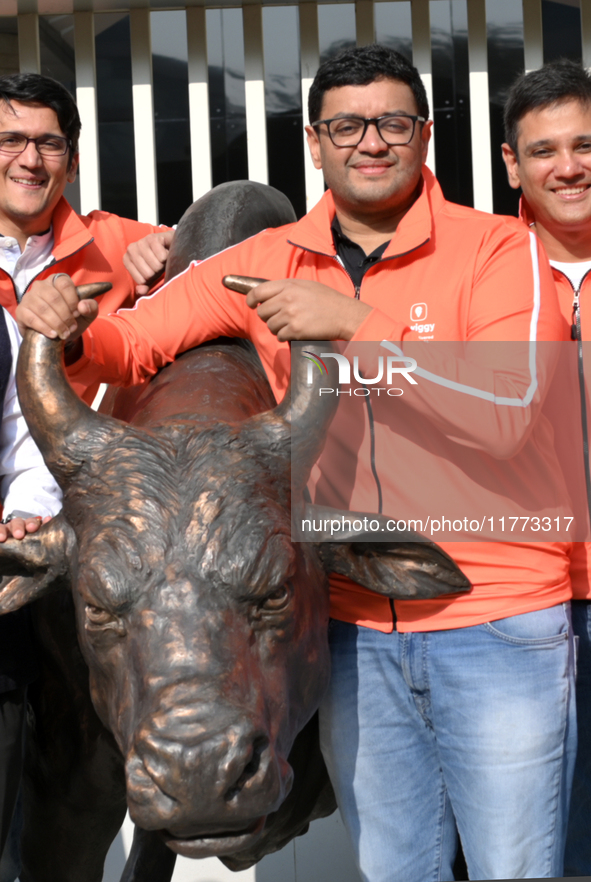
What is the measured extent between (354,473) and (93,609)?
923 millimetres

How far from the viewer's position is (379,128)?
3104mm

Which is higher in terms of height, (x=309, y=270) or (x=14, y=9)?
(x=14, y=9)

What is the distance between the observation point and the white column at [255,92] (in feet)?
24.0

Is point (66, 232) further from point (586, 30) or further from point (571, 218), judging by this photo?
point (586, 30)

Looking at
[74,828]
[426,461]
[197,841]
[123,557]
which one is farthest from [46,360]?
[74,828]

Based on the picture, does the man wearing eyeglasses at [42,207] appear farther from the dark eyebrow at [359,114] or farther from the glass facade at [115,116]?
the glass facade at [115,116]

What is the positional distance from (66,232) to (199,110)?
3.91 metres

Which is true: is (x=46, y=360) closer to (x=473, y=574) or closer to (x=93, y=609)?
(x=93, y=609)

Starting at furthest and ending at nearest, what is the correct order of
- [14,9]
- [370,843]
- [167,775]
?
[14,9] < [370,843] < [167,775]

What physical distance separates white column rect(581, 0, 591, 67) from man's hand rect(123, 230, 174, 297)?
4.43 metres

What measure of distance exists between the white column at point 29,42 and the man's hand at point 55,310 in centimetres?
511

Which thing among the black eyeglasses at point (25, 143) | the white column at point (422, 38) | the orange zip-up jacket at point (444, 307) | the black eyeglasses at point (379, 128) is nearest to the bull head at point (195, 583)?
the orange zip-up jacket at point (444, 307)

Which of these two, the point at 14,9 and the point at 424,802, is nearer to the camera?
the point at 424,802

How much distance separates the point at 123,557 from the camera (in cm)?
257
